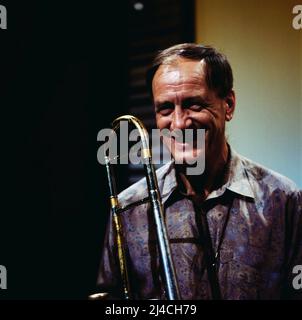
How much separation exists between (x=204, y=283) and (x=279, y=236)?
0.93 feet

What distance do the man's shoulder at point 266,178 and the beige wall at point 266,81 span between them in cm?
2

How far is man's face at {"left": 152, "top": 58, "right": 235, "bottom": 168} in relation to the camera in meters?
1.25

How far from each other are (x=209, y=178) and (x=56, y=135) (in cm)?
65

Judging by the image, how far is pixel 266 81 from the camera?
137 cm

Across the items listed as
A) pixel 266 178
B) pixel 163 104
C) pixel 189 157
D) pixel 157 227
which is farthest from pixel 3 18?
pixel 266 178

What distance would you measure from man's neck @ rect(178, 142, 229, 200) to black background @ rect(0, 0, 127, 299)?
0.40 metres

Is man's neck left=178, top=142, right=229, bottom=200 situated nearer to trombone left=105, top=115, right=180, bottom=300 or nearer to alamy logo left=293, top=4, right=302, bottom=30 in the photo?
trombone left=105, top=115, right=180, bottom=300

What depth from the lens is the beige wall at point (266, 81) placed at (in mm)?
1341

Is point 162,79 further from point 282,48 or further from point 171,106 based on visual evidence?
point 282,48
